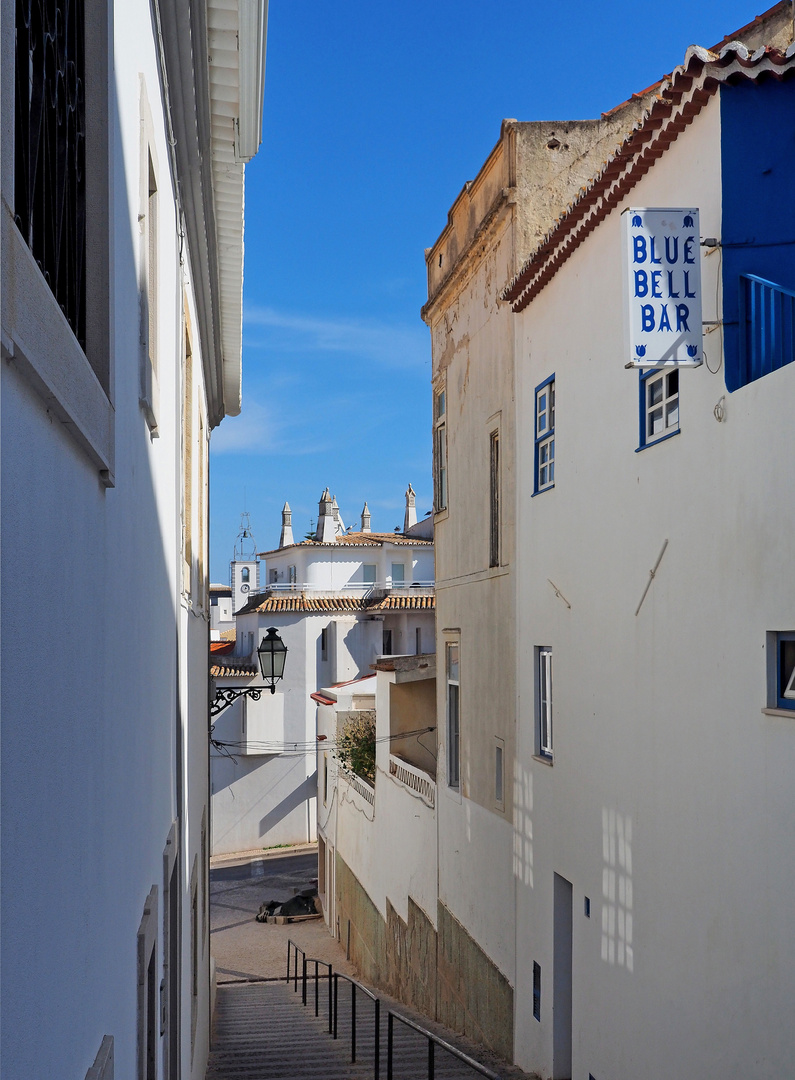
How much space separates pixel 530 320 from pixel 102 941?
396 inches

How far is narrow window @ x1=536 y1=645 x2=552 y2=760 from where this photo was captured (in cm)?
1143

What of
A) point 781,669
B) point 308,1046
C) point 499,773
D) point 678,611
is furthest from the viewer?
point 308,1046

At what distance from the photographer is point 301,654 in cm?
4494

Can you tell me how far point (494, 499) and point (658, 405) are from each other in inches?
210

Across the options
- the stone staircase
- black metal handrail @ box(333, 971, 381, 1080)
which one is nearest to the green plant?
the stone staircase

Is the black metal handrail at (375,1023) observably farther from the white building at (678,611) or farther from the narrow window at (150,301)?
the narrow window at (150,301)

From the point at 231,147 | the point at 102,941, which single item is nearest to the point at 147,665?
the point at 102,941

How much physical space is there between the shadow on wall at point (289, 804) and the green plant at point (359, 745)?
16.3 metres

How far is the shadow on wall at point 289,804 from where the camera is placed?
42.0 metres

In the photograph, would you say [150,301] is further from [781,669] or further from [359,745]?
[359,745]

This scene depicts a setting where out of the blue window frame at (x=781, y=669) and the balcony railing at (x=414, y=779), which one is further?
the balcony railing at (x=414, y=779)

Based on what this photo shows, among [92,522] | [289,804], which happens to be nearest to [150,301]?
[92,522]

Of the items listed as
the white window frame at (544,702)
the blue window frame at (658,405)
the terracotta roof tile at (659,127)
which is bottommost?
the white window frame at (544,702)

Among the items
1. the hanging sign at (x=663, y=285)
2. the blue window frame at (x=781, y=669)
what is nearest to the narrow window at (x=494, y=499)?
the hanging sign at (x=663, y=285)
